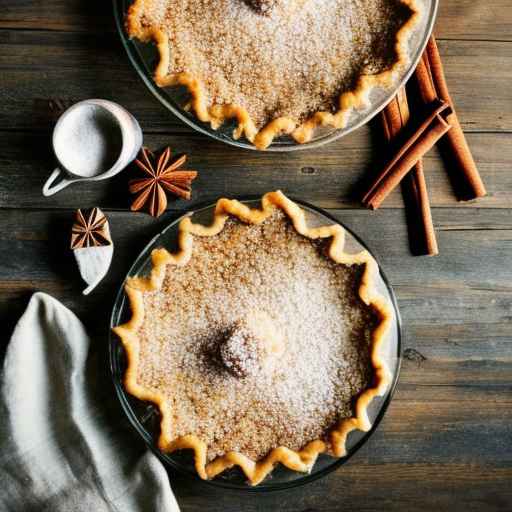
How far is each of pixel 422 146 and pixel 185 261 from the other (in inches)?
29.1

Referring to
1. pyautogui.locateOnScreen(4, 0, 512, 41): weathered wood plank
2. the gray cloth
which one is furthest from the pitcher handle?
pyautogui.locateOnScreen(4, 0, 512, 41): weathered wood plank

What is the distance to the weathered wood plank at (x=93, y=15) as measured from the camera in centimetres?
183

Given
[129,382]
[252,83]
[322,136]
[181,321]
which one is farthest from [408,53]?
[129,382]

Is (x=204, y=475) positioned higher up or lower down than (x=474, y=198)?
lower down

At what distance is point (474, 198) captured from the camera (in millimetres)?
1872

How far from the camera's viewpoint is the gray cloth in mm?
1817

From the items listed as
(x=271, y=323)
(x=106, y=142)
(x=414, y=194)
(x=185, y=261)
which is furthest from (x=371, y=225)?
(x=106, y=142)

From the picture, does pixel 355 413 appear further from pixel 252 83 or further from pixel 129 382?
pixel 252 83

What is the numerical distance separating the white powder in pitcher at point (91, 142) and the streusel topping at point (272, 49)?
25 cm

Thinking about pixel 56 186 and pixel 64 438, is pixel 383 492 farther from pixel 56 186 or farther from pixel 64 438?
pixel 56 186

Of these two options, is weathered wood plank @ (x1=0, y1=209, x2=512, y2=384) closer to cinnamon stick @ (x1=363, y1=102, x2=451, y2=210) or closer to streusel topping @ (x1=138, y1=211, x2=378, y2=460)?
cinnamon stick @ (x1=363, y1=102, x2=451, y2=210)

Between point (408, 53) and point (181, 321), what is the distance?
3.04ft

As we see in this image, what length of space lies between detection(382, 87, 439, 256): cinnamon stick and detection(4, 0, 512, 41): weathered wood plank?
257mm

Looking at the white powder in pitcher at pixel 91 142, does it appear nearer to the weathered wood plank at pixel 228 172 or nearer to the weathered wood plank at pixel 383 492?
the weathered wood plank at pixel 228 172
